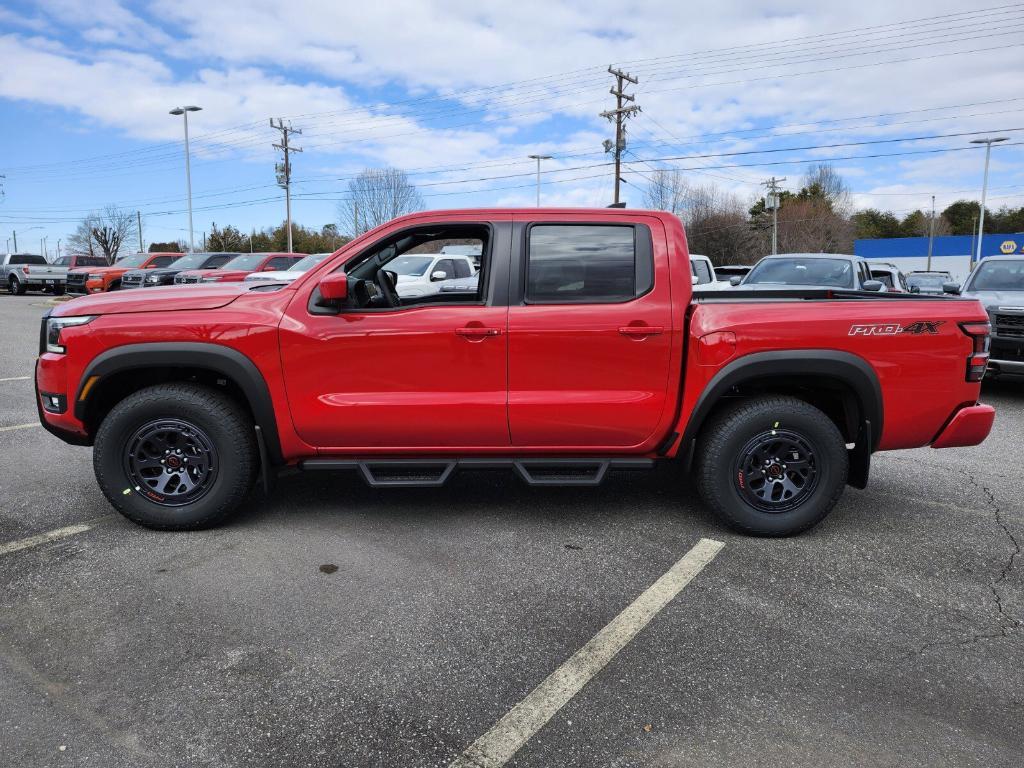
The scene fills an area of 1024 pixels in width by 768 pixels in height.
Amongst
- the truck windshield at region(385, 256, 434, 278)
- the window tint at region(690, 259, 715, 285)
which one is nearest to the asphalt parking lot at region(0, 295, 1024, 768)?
the window tint at region(690, 259, 715, 285)

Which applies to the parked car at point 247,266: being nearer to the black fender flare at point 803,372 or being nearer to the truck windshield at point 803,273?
the truck windshield at point 803,273

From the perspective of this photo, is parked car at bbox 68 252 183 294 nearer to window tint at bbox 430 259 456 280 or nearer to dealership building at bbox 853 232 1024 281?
Result: window tint at bbox 430 259 456 280

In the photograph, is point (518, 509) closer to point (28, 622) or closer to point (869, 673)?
point (869, 673)

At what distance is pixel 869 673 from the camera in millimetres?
2820

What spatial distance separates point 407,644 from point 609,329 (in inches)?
74.7

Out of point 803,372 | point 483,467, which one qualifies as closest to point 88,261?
point 483,467

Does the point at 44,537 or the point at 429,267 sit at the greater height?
the point at 429,267

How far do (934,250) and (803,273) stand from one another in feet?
240

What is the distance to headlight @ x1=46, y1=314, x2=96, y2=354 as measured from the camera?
4070 mm

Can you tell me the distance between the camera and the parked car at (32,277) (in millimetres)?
29125

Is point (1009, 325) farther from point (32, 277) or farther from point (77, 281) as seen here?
point (32, 277)

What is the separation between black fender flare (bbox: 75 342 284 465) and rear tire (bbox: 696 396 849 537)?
2451 millimetres

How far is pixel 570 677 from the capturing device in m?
2.77

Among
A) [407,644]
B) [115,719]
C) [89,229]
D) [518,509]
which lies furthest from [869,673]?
[89,229]
